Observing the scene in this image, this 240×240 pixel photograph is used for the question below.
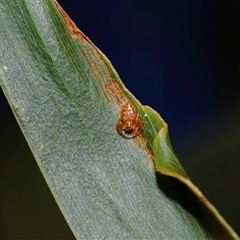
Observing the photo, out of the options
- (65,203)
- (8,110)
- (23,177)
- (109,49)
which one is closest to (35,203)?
(23,177)

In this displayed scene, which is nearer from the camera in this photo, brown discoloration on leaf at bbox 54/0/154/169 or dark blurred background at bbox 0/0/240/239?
brown discoloration on leaf at bbox 54/0/154/169

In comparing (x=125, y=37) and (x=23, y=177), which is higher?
(x=125, y=37)

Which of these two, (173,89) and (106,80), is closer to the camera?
(106,80)

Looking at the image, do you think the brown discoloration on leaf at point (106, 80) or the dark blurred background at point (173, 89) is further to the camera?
the dark blurred background at point (173, 89)

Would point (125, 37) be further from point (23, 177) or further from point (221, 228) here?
point (221, 228)

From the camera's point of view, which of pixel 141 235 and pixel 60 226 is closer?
pixel 141 235

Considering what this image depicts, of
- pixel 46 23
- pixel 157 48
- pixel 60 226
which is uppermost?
pixel 46 23

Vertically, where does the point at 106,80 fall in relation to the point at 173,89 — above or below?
above

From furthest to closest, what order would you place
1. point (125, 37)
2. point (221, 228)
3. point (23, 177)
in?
point (23, 177), point (125, 37), point (221, 228)
